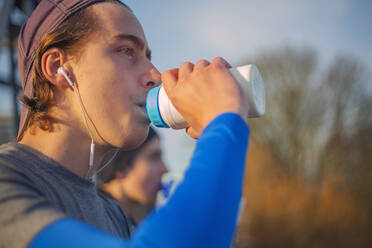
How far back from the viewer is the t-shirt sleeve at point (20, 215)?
2.40ft

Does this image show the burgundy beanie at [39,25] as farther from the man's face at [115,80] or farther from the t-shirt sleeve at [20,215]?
the t-shirt sleeve at [20,215]

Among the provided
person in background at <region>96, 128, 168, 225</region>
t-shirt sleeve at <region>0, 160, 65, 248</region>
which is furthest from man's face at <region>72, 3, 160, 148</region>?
person in background at <region>96, 128, 168, 225</region>

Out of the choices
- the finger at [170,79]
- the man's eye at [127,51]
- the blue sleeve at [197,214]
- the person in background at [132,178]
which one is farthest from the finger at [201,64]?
the person in background at [132,178]

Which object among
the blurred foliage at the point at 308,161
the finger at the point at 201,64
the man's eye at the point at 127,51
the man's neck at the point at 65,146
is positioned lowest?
the blurred foliage at the point at 308,161

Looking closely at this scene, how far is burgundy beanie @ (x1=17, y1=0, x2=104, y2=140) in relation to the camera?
4.67 feet

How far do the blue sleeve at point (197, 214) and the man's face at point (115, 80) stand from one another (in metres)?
0.63

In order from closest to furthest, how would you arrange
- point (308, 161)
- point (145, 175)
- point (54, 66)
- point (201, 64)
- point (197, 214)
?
point (197, 214)
point (201, 64)
point (54, 66)
point (145, 175)
point (308, 161)

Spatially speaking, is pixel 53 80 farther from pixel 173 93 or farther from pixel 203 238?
pixel 203 238

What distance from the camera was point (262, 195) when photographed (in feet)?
35.5

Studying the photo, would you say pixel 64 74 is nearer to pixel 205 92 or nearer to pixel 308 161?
pixel 205 92

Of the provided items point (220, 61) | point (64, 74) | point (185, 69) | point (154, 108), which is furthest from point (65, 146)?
point (220, 61)

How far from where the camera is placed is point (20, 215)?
762mm

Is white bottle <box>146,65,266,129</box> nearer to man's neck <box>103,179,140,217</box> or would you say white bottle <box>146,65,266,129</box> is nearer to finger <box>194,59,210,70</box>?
finger <box>194,59,210,70</box>

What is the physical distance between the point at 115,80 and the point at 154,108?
23 centimetres
